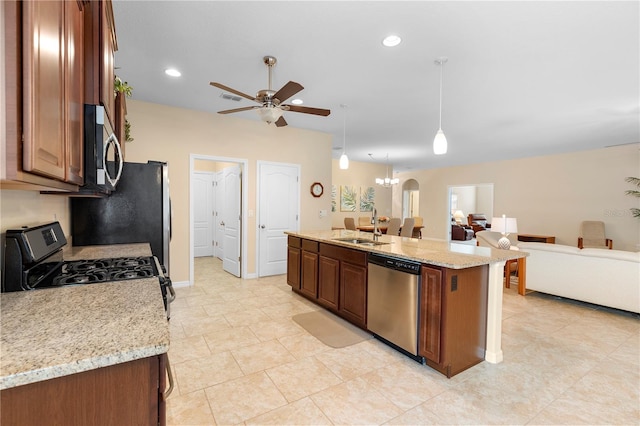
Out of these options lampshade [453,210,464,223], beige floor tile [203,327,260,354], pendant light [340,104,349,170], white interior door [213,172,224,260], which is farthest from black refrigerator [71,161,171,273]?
lampshade [453,210,464,223]

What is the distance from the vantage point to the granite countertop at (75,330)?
2.31ft

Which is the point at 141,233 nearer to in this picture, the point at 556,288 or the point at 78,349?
the point at 78,349

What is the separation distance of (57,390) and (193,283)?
4.12 m

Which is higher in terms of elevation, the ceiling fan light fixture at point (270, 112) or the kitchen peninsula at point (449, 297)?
the ceiling fan light fixture at point (270, 112)

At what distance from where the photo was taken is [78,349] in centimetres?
77

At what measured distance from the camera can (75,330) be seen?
0.88 m

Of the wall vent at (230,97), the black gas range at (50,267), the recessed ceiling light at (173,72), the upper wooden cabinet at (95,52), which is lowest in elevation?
the black gas range at (50,267)

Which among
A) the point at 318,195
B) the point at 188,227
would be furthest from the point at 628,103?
the point at 188,227

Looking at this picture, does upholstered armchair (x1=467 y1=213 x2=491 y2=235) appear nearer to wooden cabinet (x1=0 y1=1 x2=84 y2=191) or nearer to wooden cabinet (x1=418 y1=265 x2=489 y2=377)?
wooden cabinet (x1=418 y1=265 x2=489 y2=377)

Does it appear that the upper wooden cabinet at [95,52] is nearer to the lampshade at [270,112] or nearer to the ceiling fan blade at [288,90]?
the ceiling fan blade at [288,90]

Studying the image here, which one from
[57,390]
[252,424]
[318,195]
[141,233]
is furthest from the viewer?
[318,195]

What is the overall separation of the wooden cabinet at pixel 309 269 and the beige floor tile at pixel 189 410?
1.85m

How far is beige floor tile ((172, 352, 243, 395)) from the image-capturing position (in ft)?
6.88

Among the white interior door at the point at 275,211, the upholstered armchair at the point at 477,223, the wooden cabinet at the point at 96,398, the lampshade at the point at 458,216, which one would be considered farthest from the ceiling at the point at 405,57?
the lampshade at the point at 458,216
